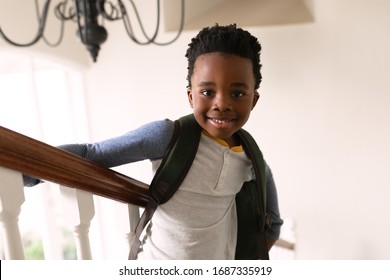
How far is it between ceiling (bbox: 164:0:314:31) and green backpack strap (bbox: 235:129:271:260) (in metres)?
0.36

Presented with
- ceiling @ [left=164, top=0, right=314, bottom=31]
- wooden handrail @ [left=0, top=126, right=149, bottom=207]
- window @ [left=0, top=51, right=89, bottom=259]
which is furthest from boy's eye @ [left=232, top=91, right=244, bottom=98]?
window @ [left=0, top=51, right=89, bottom=259]

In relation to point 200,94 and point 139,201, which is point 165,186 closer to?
point 139,201

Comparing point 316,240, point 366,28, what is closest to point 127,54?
point 366,28

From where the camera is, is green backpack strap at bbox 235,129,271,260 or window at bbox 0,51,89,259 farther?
window at bbox 0,51,89,259

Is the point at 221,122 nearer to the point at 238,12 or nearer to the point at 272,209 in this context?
the point at 272,209

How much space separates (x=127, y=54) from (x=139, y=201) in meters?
1.09

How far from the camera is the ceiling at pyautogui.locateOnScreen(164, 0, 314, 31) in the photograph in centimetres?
88

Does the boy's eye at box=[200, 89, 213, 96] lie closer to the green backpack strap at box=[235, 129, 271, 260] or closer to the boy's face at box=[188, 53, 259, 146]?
the boy's face at box=[188, 53, 259, 146]

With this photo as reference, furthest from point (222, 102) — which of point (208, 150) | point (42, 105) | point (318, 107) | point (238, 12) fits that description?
point (42, 105)

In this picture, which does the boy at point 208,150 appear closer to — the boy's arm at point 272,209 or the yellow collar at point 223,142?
the yellow collar at point 223,142

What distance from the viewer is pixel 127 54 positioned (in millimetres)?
1515

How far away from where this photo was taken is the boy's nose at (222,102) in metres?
0.50

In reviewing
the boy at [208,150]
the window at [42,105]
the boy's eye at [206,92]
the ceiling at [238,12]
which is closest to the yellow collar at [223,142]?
the boy at [208,150]

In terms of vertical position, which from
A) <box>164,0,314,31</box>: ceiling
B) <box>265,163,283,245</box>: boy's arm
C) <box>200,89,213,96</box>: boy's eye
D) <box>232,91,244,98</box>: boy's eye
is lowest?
<box>265,163,283,245</box>: boy's arm
